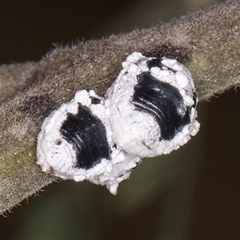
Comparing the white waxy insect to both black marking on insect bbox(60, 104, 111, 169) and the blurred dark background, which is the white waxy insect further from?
the blurred dark background

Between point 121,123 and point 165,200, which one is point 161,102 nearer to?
point 121,123

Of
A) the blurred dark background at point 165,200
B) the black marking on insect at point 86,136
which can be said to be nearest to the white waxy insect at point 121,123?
the black marking on insect at point 86,136

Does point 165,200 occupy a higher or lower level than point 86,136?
higher

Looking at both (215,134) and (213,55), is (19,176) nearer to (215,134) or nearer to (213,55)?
Result: (213,55)

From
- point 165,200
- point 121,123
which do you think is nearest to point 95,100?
point 121,123

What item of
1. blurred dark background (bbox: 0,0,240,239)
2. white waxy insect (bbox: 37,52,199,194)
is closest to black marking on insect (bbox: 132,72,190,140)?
white waxy insect (bbox: 37,52,199,194)

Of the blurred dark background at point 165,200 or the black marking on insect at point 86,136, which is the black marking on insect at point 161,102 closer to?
the black marking on insect at point 86,136
